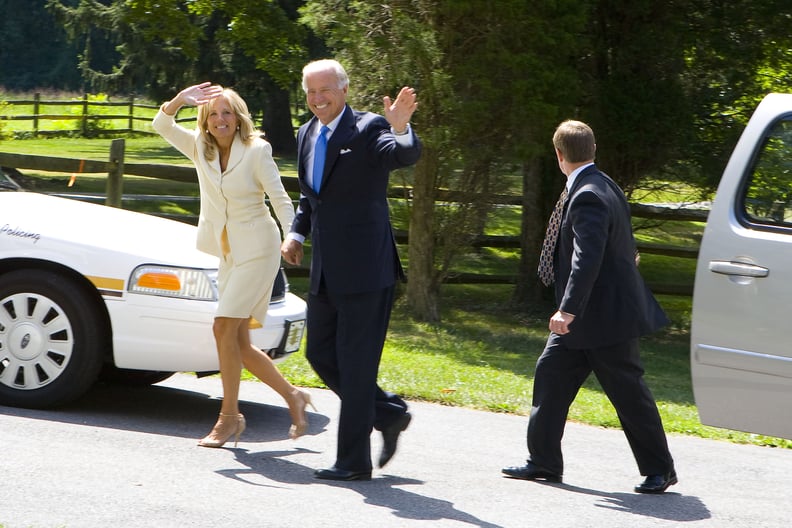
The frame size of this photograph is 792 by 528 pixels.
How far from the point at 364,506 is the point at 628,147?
354 inches

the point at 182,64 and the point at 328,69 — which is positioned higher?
the point at 182,64

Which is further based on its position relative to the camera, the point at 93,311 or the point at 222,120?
the point at 93,311

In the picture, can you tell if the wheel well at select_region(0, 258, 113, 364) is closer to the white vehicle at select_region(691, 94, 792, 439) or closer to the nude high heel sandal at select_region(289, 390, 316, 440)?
the nude high heel sandal at select_region(289, 390, 316, 440)

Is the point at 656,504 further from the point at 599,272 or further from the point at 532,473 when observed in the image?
the point at 599,272

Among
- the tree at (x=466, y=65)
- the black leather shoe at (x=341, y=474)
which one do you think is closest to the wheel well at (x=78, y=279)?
the black leather shoe at (x=341, y=474)

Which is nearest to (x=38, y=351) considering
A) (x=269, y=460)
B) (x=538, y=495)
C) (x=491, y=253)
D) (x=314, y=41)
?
(x=269, y=460)

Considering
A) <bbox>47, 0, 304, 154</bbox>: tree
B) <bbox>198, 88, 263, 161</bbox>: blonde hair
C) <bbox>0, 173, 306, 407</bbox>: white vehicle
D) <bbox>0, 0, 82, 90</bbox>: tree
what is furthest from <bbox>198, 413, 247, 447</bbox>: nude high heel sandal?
<bbox>0, 0, 82, 90</bbox>: tree

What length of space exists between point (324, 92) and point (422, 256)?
24.2ft

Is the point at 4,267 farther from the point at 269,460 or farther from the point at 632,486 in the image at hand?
the point at 632,486

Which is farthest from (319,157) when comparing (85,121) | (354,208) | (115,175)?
(85,121)

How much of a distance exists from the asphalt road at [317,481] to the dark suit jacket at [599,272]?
0.79 metres

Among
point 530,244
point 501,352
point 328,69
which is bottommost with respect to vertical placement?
point 501,352

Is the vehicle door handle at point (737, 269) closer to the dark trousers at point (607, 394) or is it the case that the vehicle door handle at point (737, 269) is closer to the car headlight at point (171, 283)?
the dark trousers at point (607, 394)

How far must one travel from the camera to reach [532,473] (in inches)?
220
